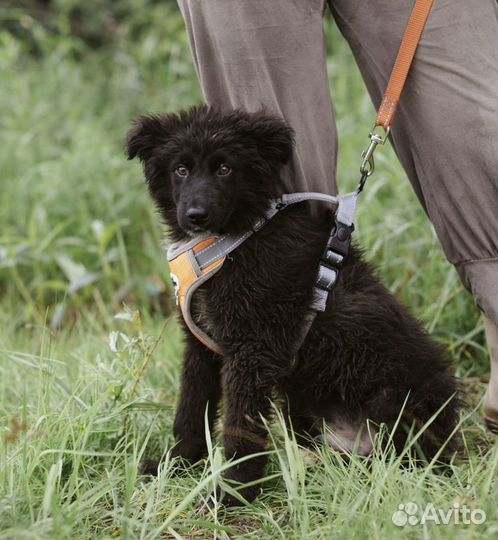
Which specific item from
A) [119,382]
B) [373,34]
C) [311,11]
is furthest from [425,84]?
[119,382]

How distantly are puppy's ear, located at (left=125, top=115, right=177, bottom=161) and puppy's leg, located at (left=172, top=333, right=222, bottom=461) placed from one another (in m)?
0.71

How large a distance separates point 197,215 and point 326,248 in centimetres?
47

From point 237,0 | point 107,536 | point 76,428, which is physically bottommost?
point 107,536

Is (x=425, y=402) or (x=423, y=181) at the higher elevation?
(x=423, y=181)

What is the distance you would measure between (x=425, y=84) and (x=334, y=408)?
1191 mm

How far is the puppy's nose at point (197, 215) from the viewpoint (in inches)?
96.2

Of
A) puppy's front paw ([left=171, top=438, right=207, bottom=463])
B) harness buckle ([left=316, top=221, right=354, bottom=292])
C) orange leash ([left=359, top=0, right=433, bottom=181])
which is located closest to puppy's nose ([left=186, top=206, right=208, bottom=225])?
harness buckle ([left=316, top=221, right=354, bottom=292])

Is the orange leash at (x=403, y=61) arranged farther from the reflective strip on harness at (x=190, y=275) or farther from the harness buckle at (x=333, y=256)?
the reflective strip on harness at (x=190, y=275)

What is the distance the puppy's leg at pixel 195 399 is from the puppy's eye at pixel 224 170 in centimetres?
62

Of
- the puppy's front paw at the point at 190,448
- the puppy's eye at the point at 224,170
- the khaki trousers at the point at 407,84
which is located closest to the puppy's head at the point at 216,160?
the puppy's eye at the point at 224,170

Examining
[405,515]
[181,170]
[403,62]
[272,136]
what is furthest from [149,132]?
[405,515]

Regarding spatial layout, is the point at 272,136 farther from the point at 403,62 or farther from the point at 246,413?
the point at 246,413

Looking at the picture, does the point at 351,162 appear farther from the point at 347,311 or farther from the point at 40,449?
the point at 40,449

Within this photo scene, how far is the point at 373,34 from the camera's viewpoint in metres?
2.64
